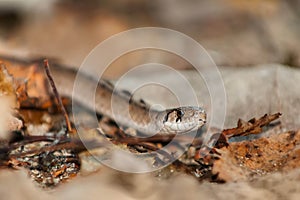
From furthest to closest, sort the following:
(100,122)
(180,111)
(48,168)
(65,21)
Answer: (65,21) → (100,122) → (180,111) → (48,168)

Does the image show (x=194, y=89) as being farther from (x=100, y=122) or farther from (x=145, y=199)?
(x=145, y=199)

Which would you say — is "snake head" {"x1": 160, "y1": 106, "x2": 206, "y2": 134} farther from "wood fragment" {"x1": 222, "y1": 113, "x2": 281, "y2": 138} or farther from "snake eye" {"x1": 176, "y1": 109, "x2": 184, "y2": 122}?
"wood fragment" {"x1": 222, "y1": 113, "x2": 281, "y2": 138}

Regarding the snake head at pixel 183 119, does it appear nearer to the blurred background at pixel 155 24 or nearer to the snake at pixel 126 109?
the snake at pixel 126 109

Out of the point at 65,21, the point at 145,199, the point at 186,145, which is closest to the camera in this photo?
the point at 145,199

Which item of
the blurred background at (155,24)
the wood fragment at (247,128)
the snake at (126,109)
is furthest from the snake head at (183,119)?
the blurred background at (155,24)

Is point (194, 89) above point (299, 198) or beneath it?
above

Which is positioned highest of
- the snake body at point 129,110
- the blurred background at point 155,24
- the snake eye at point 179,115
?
the blurred background at point 155,24

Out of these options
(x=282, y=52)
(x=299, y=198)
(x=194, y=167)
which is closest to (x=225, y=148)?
(x=194, y=167)
